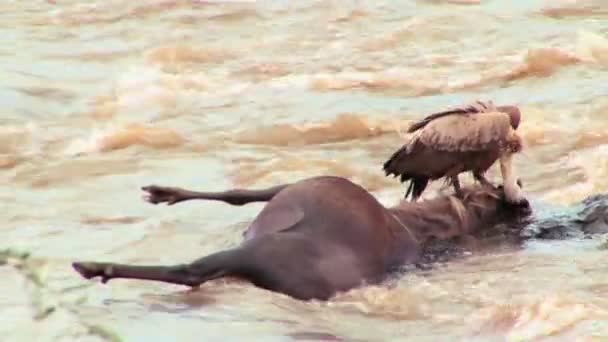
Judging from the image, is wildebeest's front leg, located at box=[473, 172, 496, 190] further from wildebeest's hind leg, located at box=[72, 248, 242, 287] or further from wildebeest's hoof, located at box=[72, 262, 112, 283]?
wildebeest's hoof, located at box=[72, 262, 112, 283]

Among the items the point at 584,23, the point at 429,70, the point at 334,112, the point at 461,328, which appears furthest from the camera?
the point at 584,23

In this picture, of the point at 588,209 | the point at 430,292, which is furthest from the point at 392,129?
the point at 430,292

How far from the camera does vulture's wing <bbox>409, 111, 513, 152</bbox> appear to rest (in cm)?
599

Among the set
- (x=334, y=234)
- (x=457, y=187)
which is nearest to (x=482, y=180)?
(x=457, y=187)

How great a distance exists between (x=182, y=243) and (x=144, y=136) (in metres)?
3.02

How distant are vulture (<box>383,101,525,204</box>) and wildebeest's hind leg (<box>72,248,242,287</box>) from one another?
107 centimetres

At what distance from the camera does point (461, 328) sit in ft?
16.4

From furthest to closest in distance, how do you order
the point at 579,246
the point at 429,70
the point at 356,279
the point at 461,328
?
the point at 429,70
the point at 579,246
the point at 356,279
the point at 461,328

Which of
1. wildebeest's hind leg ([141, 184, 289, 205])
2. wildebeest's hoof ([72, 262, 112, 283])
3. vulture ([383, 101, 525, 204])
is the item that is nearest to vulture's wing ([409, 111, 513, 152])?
vulture ([383, 101, 525, 204])

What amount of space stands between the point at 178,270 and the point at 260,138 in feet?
14.8

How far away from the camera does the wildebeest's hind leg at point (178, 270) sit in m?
4.78

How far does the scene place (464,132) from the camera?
19.7 feet

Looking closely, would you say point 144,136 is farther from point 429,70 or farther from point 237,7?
point 237,7

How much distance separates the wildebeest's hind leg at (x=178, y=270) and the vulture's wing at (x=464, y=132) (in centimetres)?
110
